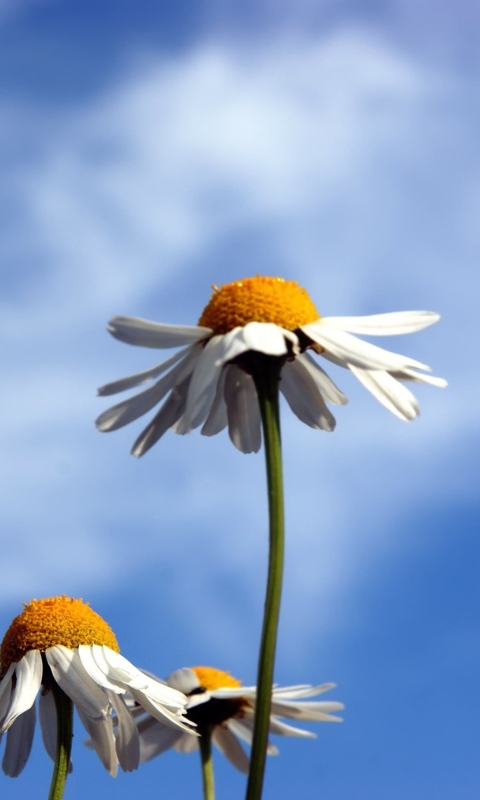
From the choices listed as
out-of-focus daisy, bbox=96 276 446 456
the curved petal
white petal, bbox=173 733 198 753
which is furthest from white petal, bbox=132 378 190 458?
white petal, bbox=173 733 198 753

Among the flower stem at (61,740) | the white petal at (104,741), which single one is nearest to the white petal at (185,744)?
the white petal at (104,741)

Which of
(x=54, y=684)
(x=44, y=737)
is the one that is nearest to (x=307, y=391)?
(x=54, y=684)

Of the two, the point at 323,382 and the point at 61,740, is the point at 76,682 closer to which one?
the point at 61,740

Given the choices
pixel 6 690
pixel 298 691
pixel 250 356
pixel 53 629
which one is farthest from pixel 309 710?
pixel 250 356

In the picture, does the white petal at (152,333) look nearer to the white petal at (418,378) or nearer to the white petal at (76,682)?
the white petal at (418,378)

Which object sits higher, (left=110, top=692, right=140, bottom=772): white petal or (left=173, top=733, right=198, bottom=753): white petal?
(left=173, top=733, right=198, bottom=753): white petal

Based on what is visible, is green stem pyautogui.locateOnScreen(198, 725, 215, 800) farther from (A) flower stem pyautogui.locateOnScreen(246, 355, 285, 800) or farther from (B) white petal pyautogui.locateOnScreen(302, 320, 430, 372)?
(B) white petal pyautogui.locateOnScreen(302, 320, 430, 372)

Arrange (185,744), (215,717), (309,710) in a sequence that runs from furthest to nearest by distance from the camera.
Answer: (185,744)
(215,717)
(309,710)
